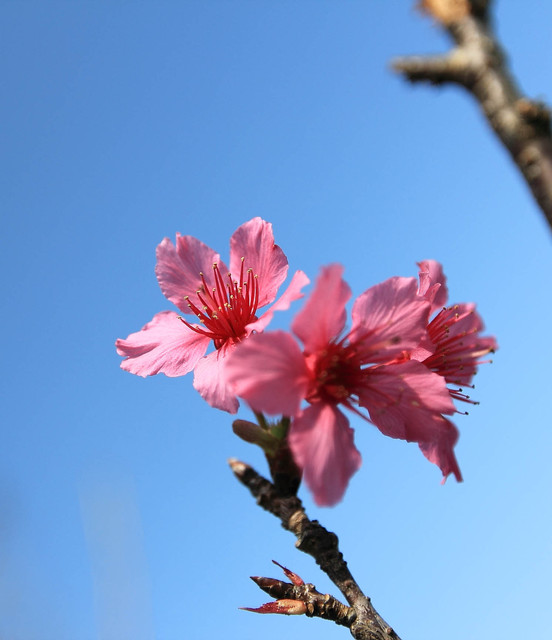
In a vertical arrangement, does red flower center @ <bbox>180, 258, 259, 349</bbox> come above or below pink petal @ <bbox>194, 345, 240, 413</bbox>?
above

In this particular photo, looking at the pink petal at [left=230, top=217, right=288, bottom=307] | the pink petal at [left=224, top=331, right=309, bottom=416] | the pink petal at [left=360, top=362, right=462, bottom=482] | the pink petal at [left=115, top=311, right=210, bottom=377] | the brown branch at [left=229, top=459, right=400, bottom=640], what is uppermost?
the pink petal at [left=230, top=217, right=288, bottom=307]

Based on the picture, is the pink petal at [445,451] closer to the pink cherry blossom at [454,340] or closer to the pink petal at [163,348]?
the pink cherry blossom at [454,340]

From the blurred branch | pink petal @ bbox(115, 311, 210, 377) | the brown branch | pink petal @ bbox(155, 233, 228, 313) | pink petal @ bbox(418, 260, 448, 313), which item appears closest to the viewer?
the blurred branch

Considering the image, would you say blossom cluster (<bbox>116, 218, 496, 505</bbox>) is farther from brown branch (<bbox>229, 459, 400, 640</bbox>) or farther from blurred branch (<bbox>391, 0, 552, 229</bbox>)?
blurred branch (<bbox>391, 0, 552, 229</bbox>)

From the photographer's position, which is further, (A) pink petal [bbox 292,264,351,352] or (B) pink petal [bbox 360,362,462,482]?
(B) pink petal [bbox 360,362,462,482]

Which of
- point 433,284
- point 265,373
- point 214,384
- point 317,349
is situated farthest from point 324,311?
point 433,284

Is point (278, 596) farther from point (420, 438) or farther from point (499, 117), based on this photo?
point (499, 117)

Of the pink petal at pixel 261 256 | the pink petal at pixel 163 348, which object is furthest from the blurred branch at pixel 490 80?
the pink petal at pixel 163 348

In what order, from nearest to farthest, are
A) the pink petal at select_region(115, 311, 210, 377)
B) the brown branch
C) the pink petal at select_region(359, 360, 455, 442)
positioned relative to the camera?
the brown branch → the pink petal at select_region(359, 360, 455, 442) → the pink petal at select_region(115, 311, 210, 377)

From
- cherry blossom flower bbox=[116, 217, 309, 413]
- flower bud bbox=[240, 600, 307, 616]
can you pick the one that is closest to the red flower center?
cherry blossom flower bbox=[116, 217, 309, 413]
